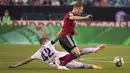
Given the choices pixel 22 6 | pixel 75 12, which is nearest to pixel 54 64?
pixel 75 12

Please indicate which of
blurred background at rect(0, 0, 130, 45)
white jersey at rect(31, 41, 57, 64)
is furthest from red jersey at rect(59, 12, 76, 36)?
blurred background at rect(0, 0, 130, 45)

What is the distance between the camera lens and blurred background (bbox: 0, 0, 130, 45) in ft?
106

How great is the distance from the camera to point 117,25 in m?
35.9

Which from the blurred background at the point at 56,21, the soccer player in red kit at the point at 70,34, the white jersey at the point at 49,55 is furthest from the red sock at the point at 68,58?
the blurred background at the point at 56,21

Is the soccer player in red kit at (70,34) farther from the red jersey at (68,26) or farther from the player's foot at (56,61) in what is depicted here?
the player's foot at (56,61)

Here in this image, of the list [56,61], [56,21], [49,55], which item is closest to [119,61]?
[56,61]

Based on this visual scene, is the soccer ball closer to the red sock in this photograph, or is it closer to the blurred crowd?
the red sock

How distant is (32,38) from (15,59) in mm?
10356

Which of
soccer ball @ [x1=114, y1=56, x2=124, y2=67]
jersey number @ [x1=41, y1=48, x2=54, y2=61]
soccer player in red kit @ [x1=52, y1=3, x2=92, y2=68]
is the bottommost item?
soccer ball @ [x1=114, y1=56, x2=124, y2=67]

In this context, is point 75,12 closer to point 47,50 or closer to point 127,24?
point 47,50

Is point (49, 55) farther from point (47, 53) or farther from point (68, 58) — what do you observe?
point (68, 58)

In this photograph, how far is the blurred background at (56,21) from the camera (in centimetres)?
3222

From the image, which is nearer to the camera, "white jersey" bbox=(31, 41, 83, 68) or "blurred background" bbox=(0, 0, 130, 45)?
"white jersey" bbox=(31, 41, 83, 68)

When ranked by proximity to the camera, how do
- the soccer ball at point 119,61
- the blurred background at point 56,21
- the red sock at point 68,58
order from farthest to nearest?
the blurred background at point 56,21 < the soccer ball at point 119,61 < the red sock at point 68,58
